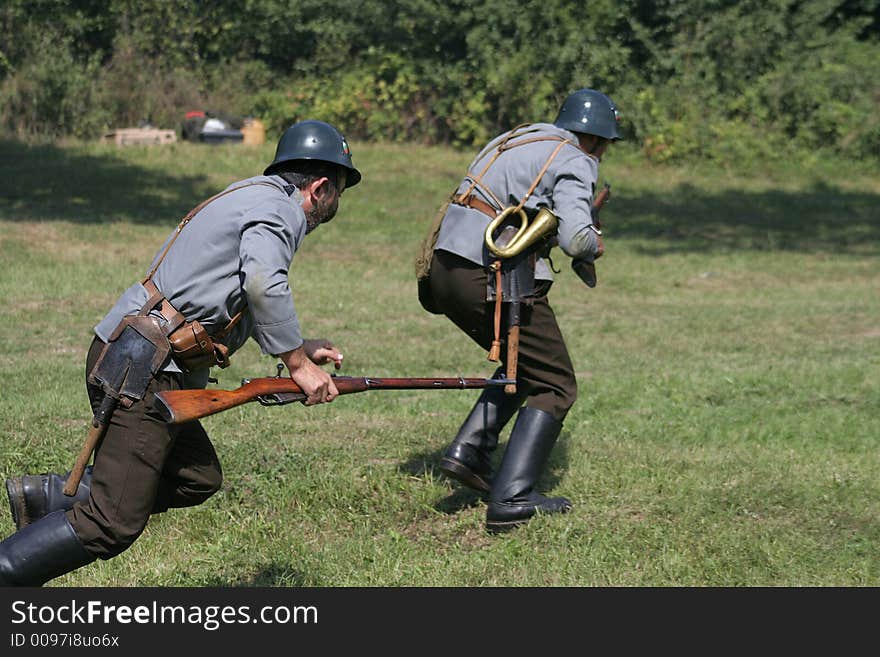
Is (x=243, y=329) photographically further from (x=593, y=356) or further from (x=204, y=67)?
(x=204, y=67)

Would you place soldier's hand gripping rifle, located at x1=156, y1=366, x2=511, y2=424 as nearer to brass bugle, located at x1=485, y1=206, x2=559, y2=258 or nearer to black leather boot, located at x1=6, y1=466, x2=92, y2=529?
black leather boot, located at x1=6, y1=466, x2=92, y2=529

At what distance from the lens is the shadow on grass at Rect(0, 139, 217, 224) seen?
17266 millimetres

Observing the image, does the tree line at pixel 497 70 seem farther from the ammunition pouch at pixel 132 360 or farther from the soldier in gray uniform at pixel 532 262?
the ammunition pouch at pixel 132 360

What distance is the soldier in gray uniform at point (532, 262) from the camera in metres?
6.14

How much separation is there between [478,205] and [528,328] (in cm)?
66

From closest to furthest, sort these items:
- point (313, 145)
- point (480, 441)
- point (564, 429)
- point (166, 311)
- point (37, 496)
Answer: point (166, 311), point (313, 145), point (37, 496), point (480, 441), point (564, 429)

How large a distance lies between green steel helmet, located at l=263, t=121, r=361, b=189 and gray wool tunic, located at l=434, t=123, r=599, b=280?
4.96 ft

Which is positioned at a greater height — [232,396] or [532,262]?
[532,262]

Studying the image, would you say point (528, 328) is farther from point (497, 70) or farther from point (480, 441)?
point (497, 70)

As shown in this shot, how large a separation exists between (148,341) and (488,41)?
69.2ft

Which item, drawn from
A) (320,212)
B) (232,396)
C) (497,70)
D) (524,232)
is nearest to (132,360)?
(232,396)

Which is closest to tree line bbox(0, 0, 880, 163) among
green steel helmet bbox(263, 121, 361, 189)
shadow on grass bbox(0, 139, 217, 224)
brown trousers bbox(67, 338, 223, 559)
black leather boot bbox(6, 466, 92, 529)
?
shadow on grass bbox(0, 139, 217, 224)

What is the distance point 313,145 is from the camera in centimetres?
471

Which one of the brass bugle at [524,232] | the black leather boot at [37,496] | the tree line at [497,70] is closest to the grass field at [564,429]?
the black leather boot at [37,496]
